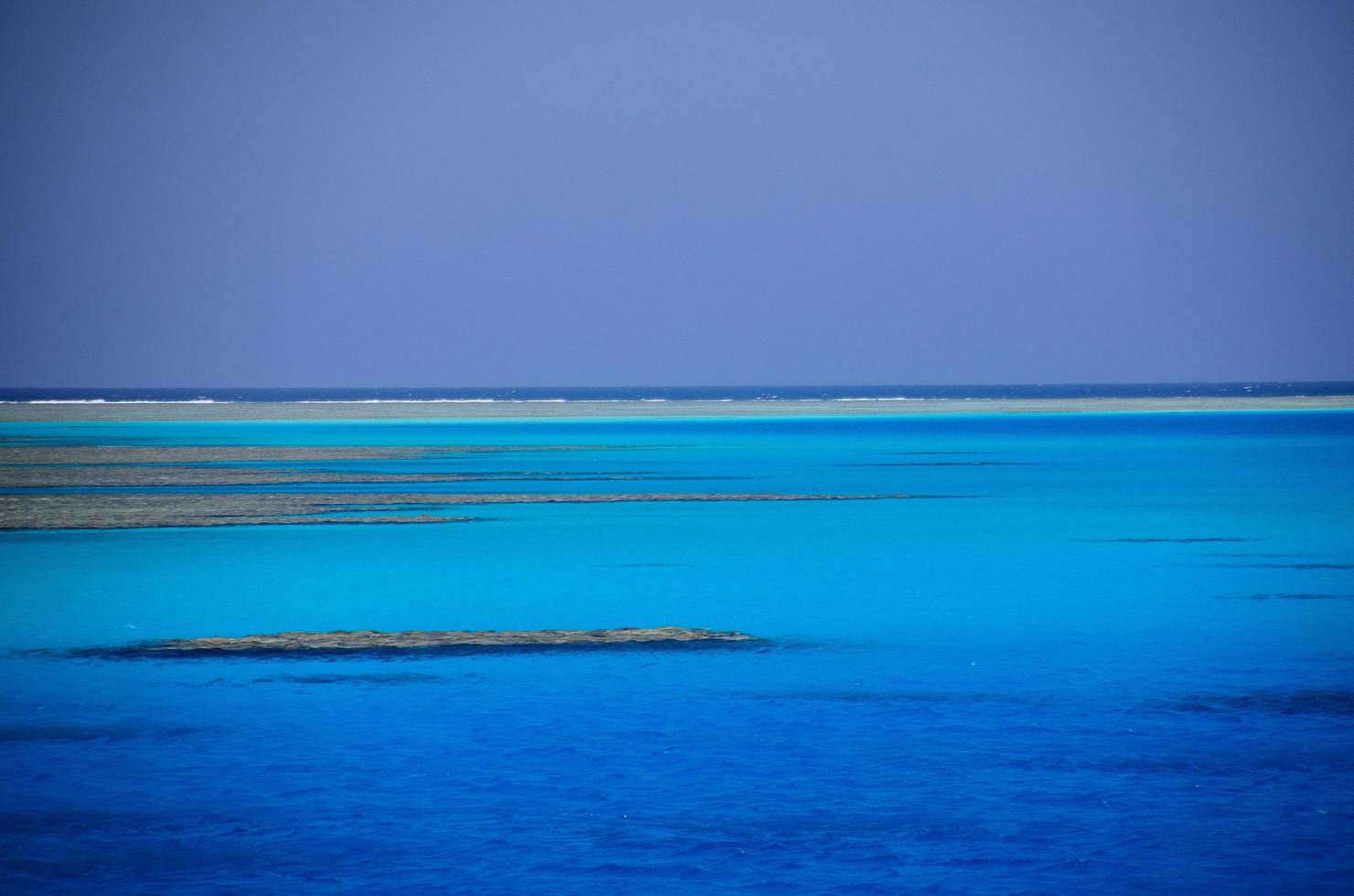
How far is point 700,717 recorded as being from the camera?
1194 cm

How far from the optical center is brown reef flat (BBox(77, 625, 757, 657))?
48.8ft

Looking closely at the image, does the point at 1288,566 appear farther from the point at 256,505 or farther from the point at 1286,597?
the point at 256,505

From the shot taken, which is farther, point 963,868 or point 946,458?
point 946,458

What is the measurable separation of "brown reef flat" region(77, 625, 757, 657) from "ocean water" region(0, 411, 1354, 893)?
0.52 metres

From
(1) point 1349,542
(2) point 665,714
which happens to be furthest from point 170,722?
(1) point 1349,542

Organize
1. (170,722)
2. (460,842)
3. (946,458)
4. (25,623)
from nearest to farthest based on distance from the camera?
(460,842), (170,722), (25,623), (946,458)

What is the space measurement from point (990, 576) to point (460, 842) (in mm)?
12116

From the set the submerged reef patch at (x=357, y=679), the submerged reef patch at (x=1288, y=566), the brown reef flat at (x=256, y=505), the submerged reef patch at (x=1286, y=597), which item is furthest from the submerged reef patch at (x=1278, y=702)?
the brown reef flat at (x=256, y=505)

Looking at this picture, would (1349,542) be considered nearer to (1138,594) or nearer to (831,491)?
(1138,594)

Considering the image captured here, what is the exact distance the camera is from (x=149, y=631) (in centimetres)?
1611

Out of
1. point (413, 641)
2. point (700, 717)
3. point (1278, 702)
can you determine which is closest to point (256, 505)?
point (413, 641)

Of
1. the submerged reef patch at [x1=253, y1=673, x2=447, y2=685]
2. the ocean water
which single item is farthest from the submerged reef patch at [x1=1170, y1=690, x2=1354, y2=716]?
the submerged reef patch at [x1=253, y1=673, x2=447, y2=685]

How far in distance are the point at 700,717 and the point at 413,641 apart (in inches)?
172

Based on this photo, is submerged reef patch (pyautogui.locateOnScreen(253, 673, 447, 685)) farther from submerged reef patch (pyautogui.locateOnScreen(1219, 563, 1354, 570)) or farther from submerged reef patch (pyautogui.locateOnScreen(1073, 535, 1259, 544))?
submerged reef patch (pyautogui.locateOnScreen(1073, 535, 1259, 544))
